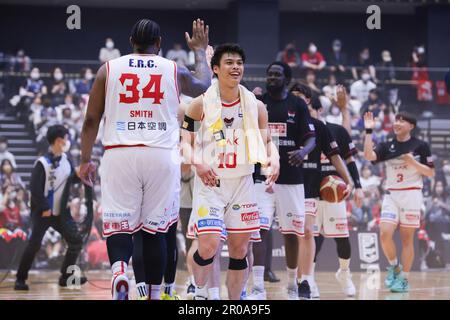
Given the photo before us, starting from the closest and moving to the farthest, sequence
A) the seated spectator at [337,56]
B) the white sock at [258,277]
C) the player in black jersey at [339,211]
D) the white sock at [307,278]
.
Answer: the white sock at [258,277] < the white sock at [307,278] < the player in black jersey at [339,211] < the seated spectator at [337,56]

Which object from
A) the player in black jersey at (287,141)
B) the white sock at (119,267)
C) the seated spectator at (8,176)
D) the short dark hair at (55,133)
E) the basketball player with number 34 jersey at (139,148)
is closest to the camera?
the white sock at (119,267)

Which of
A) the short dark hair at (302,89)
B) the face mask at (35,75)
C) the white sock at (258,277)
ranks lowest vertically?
the white sock at (258,277)

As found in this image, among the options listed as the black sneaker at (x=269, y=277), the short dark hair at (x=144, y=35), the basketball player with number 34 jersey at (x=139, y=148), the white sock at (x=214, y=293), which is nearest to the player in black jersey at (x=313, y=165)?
the white sock at (x=214, y=293)

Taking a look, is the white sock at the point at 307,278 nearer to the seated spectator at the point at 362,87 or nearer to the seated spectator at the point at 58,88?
the seated spectator at the point at 58,88

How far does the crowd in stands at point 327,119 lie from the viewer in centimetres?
1593

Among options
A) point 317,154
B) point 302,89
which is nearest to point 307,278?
point 317,154

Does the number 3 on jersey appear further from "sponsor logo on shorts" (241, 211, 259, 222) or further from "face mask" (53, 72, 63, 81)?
"face mask" (53, 72, 63, 81)

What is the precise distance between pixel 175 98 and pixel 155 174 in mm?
672

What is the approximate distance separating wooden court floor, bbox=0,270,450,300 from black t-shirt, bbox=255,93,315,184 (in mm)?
1698

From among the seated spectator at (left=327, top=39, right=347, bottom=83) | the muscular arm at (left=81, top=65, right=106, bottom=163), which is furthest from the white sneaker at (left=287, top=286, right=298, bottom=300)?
the seated spectator at (left=327, top=39, right=347, bottom=83)

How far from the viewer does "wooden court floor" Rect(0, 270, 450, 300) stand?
1133 cm

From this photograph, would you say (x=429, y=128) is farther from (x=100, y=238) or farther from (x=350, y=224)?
(x=100, y=238)

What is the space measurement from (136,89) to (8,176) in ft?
32.6
